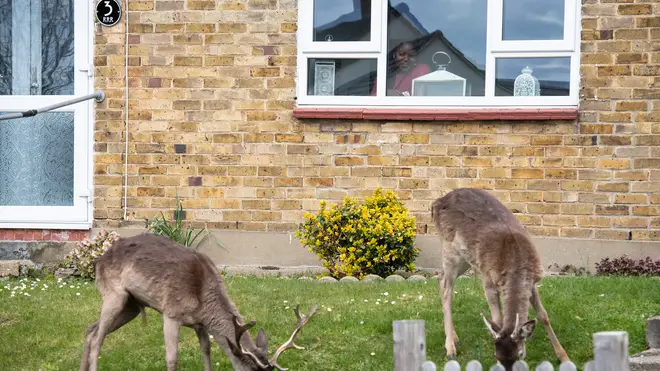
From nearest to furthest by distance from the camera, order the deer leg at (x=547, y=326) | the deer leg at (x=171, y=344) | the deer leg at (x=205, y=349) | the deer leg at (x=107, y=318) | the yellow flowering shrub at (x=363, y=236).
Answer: the deer leg at (x=171, y=344) → the deer leg at (x=107, y=318) → the deer leg at (x=205, y=349) → the deer leg at (x=547, y=326) → the yellow flowering shrub at (x=363, y=236)

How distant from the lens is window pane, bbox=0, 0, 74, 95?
11.8 meters

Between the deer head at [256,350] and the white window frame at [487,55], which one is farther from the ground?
the white window frame at [487,55]

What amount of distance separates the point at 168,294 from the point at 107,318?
1.81 feet

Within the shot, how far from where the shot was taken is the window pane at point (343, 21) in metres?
11.4

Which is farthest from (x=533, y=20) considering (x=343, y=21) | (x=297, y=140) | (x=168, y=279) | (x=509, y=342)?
(x=168, y=279)

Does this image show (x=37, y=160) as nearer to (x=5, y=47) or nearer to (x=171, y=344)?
(x=5, y=47)

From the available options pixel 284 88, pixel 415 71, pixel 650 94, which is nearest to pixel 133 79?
pixel 284 88

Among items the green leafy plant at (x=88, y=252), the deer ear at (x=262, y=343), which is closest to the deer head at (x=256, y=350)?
the deer ear at (x=262, y=343)

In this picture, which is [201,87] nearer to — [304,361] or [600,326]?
[304,361]

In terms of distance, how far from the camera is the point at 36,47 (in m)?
11.9

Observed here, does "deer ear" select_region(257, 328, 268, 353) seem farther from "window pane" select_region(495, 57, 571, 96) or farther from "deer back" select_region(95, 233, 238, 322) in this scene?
"window pane" select_region(495, 57, 571, 96)

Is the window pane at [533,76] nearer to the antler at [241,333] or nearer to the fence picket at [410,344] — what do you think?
the antler at [241,333]

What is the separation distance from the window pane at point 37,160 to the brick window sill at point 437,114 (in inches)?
120

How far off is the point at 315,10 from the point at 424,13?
133 centimetres
